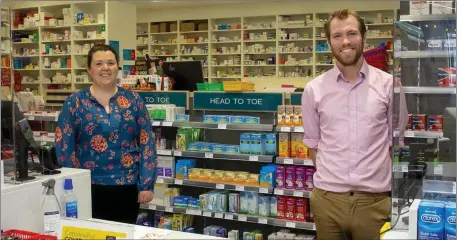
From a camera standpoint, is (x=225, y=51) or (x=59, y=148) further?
(x=225, y=51)

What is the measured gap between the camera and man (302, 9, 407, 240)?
8.42 ft

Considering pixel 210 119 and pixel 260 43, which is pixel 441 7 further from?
pixel 260 43

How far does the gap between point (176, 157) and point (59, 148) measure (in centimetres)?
280

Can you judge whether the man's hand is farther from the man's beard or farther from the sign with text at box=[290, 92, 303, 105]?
the sign with text at box=[290, 92, 303, 105]

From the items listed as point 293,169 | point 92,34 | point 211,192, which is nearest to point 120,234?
point 293,169

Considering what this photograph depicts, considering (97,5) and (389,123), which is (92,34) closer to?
(97,5)

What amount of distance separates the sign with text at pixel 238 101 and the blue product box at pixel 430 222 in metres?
3.46

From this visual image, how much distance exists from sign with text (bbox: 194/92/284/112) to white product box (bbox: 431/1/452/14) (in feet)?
9.59

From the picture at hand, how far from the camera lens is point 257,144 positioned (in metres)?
5.20

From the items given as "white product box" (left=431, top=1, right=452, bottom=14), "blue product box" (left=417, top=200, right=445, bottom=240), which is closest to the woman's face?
"white product box" (left=431, top=1, right=452, bottom=14)

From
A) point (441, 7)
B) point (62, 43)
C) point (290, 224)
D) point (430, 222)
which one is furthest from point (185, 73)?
point (62, 43)

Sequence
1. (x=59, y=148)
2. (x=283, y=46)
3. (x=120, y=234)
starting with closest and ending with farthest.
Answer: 1. (x=120, y=234)
2. (x=59, y=148)
3. (x=283, y=46)

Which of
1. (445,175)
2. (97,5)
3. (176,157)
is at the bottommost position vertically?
(176,157)

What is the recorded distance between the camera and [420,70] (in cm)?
262
